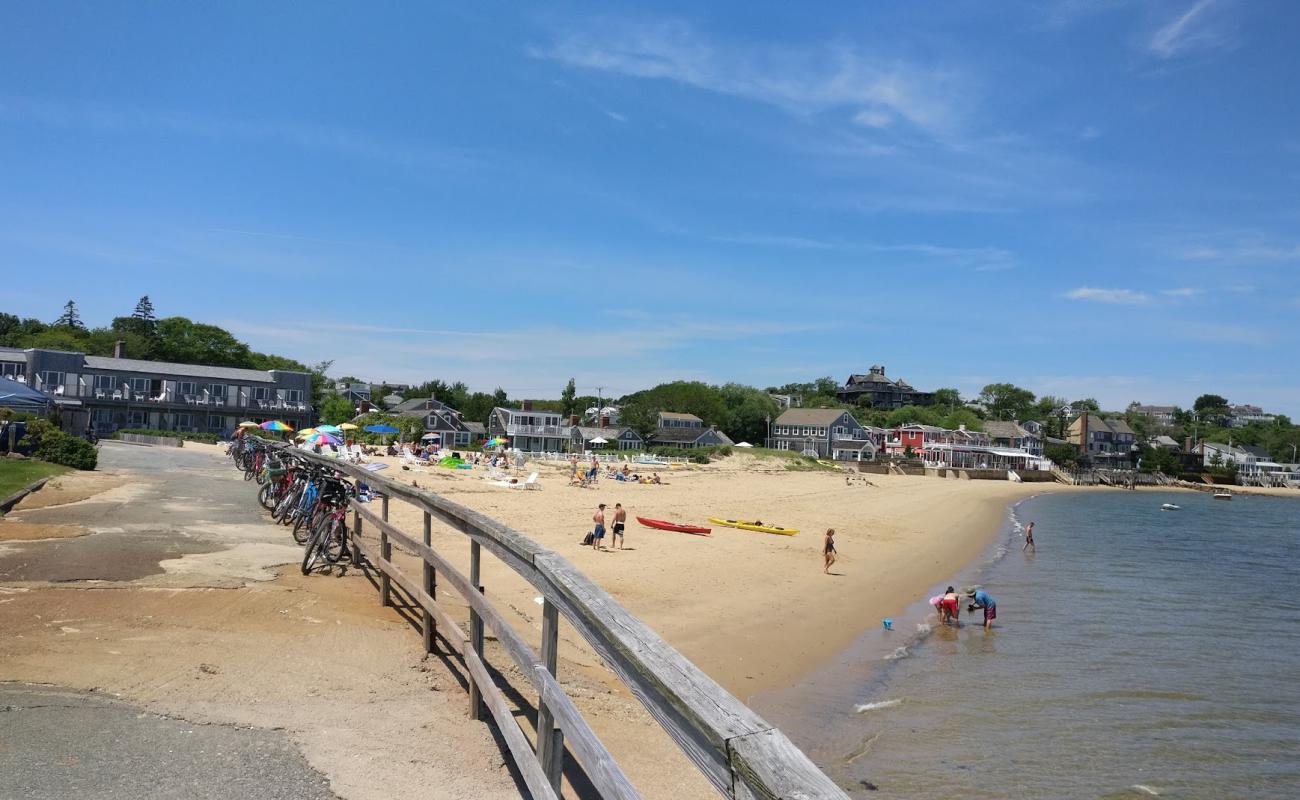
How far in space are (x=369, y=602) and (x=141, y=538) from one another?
4752 millimetres

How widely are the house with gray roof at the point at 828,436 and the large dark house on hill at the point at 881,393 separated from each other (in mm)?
58097

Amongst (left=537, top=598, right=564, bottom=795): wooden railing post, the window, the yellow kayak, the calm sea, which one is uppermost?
the window

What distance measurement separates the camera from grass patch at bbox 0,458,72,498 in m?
15.9

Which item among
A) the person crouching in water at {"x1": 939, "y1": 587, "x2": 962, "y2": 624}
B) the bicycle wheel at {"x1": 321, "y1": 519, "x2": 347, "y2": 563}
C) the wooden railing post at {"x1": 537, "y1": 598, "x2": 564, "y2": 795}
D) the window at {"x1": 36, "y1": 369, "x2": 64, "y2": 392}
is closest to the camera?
the wooden railing post at {"x1": 537, "y1": 598, "x2": 564, "y2": 795}

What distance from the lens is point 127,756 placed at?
410 centimetres

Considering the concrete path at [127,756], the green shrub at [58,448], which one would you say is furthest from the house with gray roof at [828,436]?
the concrete path at [127,756]

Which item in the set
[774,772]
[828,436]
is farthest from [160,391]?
[774,772]

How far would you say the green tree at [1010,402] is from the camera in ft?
485

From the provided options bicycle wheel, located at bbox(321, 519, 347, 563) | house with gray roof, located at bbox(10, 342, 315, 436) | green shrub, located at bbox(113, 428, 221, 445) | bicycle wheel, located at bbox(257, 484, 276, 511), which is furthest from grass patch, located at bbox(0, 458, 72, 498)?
house with gray roof, located at bbox(10, 342, 315, 436)

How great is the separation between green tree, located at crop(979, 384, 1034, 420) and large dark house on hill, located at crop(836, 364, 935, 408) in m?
14.4

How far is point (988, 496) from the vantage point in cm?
6769

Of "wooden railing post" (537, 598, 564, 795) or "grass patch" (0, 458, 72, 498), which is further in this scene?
"grass patch" (0, 458, 72, 498)

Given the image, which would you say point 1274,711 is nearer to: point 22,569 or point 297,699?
point 297,699

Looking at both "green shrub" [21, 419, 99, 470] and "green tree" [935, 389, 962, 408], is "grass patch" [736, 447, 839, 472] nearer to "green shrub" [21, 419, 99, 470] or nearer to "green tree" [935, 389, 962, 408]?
"green shrub" [21, 419, 99, 470]
